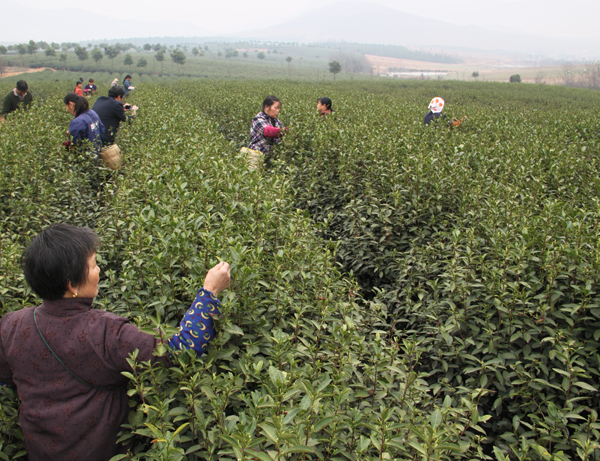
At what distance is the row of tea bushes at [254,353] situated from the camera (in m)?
1.45

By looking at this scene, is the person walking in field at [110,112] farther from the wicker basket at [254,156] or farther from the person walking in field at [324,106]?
the person walking in field at [324,106]

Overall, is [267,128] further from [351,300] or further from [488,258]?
[351,300]

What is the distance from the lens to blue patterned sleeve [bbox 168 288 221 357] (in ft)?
5.45

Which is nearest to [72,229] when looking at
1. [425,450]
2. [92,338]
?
[92,338]

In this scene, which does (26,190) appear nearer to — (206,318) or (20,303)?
(20,303)

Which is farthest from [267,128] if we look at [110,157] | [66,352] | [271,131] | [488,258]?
[66,352]

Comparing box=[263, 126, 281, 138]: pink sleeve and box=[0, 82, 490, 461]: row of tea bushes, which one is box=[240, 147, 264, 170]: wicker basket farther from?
→ box=[0, 82, 490, 461]: row of tea bushes

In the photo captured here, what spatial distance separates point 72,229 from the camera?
1592mm

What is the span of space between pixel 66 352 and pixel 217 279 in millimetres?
663

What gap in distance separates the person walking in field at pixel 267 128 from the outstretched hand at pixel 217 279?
4994 mm

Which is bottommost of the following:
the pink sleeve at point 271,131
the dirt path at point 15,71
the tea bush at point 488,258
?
the tea bush at point 488,258

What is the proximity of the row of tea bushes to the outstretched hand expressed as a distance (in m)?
0.08

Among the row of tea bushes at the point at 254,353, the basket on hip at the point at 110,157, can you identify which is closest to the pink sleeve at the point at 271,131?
the basket on hip at the point at 110,157

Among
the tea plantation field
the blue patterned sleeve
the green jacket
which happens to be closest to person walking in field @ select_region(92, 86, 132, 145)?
the tea plantation field
